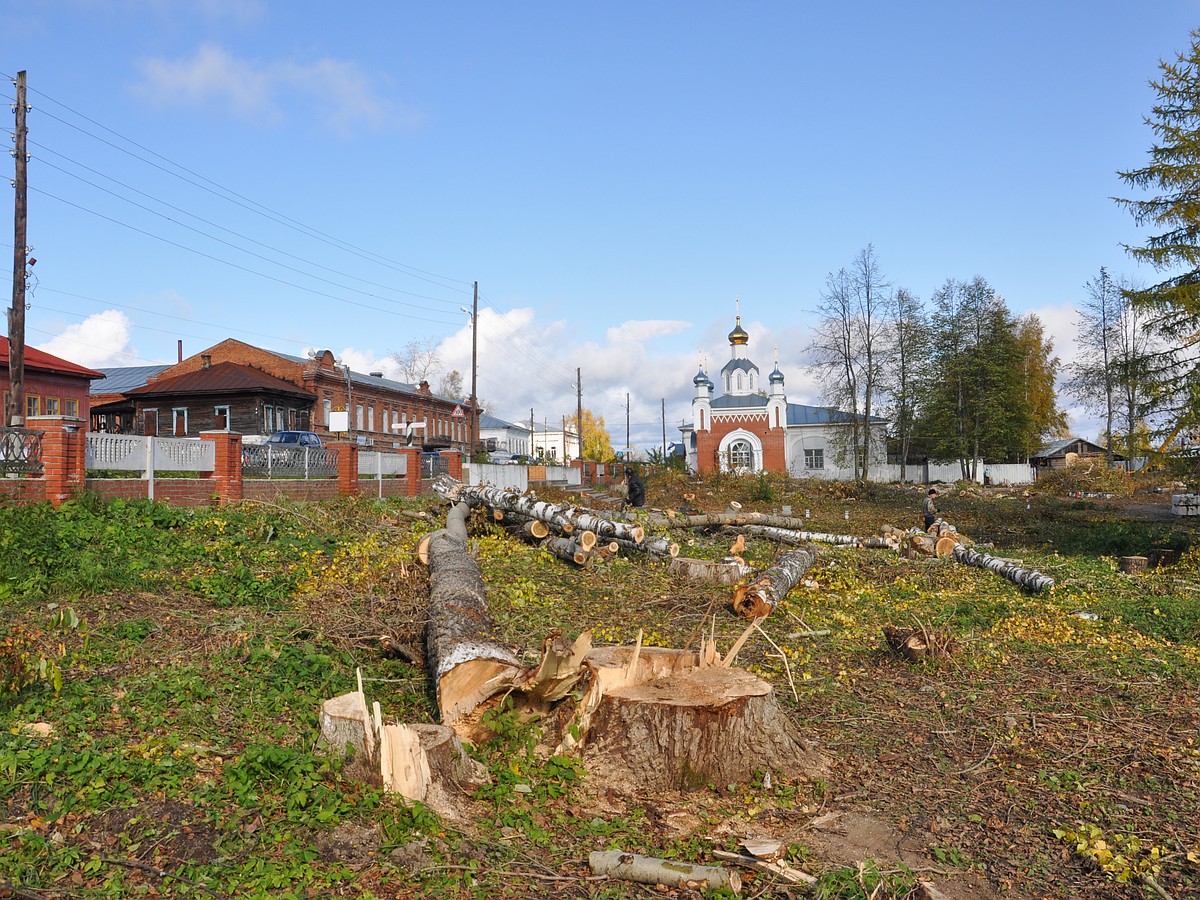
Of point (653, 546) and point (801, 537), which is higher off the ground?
point (653, 546)

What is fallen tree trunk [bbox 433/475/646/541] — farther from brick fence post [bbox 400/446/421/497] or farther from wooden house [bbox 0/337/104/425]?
wooden house [bbox 0/337/104/425]

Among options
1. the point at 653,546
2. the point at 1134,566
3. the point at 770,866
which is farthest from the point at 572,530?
the point at 1134,566

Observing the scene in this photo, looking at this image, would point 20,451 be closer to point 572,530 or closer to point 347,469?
point 347,469

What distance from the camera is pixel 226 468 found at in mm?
14664

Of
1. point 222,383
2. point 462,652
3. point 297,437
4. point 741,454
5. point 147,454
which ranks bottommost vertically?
point 462,652

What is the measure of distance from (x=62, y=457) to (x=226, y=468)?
291 cm

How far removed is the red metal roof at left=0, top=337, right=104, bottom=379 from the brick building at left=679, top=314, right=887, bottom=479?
28.1 metres

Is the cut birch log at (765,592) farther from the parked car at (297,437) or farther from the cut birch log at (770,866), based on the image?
the parked car at (297,437)

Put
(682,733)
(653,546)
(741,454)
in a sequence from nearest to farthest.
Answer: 1. (682,733)
2. (653,546)
3. (741,454)

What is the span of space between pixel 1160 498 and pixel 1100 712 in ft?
111

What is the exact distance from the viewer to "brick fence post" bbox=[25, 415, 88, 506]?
12000 millimetres

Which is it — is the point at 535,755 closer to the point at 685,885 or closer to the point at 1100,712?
the point at 685,885

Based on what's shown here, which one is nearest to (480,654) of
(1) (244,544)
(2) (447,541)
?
(2) (447,541)

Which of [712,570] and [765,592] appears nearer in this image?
[765,592]
